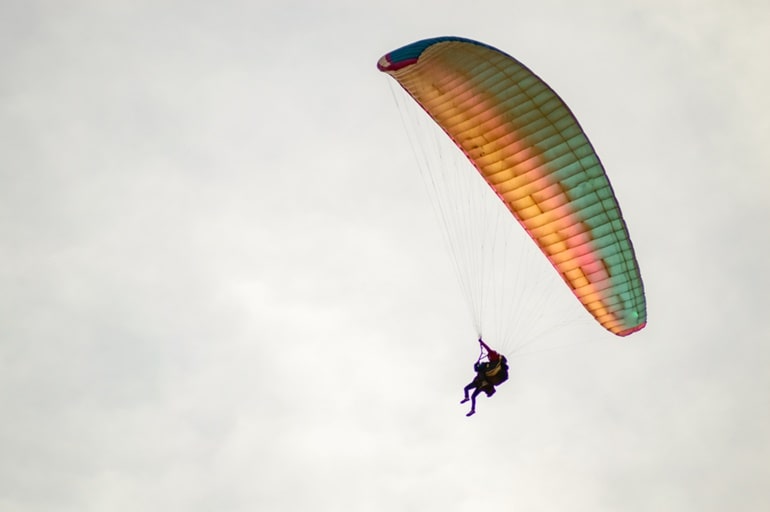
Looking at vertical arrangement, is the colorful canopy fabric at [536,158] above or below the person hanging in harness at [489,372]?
above

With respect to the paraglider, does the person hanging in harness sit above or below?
below

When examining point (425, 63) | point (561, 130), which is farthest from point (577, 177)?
point (425, 63)

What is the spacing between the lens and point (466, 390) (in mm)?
26609

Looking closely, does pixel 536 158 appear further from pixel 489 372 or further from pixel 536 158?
pixel 489 372

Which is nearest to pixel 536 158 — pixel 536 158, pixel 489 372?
pixel 536 158

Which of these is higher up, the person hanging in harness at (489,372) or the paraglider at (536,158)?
the paraglider at (536,158)

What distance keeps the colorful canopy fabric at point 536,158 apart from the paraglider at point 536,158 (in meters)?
0.02

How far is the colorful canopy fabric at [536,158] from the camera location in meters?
24.9

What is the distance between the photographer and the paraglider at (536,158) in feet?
81.7

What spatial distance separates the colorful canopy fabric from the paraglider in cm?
2

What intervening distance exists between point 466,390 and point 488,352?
121 cm

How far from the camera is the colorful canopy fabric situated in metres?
24.9

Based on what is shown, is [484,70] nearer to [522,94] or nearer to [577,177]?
[522,94]

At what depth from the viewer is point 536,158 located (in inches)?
989
